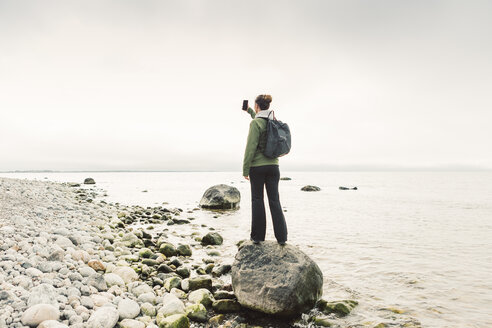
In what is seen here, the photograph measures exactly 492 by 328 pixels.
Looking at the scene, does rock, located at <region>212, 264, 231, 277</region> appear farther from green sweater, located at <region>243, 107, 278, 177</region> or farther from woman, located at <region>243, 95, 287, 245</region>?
green sweater, located at <region>243, 107, 278, 177</region>

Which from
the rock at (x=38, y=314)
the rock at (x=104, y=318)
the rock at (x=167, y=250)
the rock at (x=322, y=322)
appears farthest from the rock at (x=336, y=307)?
the rock at (x=167, y=250)

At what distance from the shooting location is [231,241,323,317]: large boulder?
560cm

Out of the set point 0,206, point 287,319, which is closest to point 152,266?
point 287,319

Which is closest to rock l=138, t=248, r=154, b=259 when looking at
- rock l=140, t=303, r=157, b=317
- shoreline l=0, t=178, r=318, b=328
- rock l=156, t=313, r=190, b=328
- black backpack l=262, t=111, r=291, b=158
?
shoreline l=0, t=178, r=318, b=328

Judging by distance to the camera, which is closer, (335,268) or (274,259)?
(274,259)

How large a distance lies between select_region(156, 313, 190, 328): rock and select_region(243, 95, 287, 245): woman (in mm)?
2454

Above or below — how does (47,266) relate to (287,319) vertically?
above

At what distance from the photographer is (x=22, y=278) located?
15.5ft

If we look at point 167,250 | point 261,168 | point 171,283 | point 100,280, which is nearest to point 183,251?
point 167,250

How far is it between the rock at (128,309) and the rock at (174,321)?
1.39ft

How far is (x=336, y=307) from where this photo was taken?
5930 mm

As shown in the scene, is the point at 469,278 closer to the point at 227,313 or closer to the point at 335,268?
the point at 335,268

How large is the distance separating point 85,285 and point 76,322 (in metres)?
1.33

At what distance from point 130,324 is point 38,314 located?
1317 mm
